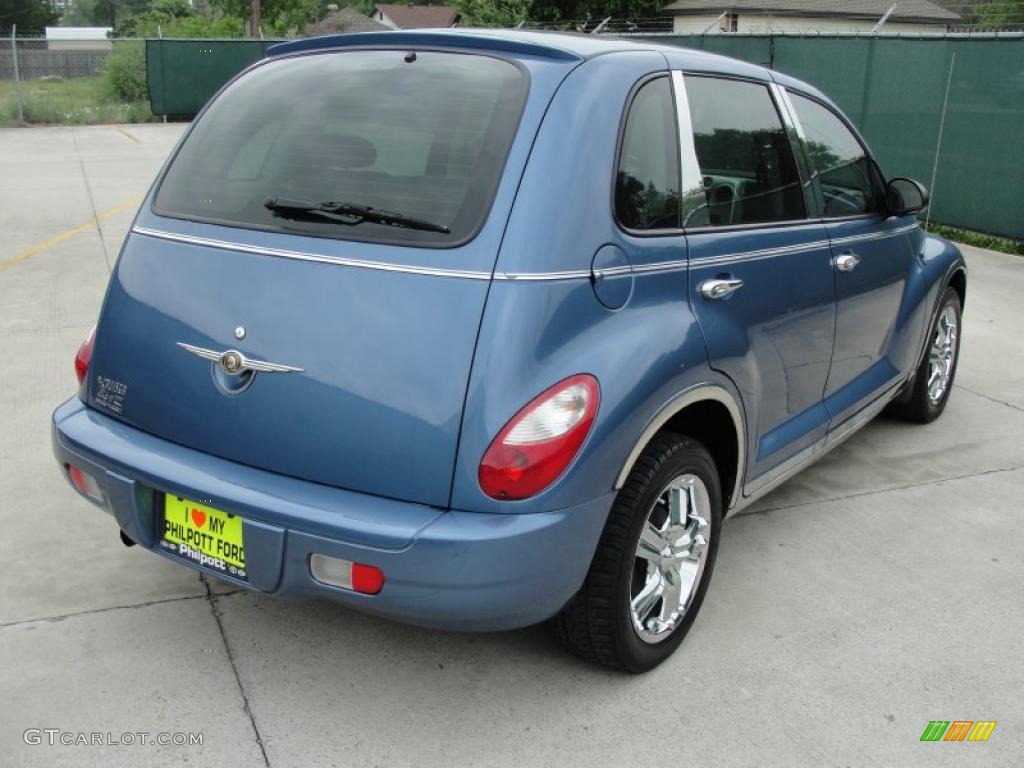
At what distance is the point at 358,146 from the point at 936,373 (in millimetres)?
3668

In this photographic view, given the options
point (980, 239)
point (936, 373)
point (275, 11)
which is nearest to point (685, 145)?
point (936, 373)

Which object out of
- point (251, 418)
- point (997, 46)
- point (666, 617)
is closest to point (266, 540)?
point (251, 418)

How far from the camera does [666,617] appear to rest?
3.14m

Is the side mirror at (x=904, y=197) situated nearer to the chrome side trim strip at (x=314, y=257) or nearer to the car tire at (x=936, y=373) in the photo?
the car tire at (x=936, y=373)

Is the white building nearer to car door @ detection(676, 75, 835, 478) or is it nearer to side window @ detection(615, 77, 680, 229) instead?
car door @ detection(676, 75, 835, 478)

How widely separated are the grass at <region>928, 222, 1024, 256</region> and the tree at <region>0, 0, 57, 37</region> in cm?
7294

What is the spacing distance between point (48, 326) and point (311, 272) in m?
4.63

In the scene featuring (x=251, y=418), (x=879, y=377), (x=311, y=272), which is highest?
(x=311, y=272)

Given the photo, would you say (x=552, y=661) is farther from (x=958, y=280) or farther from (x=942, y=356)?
(x=958, y=280)

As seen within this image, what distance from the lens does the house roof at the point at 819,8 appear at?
4091 cm

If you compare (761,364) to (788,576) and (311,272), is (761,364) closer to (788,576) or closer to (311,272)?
(788,576)

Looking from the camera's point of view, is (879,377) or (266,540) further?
(879,377)

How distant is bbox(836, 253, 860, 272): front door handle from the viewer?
3.88m

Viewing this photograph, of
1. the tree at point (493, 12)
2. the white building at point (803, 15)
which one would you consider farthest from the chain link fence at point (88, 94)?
the white building at point (803, 15)
